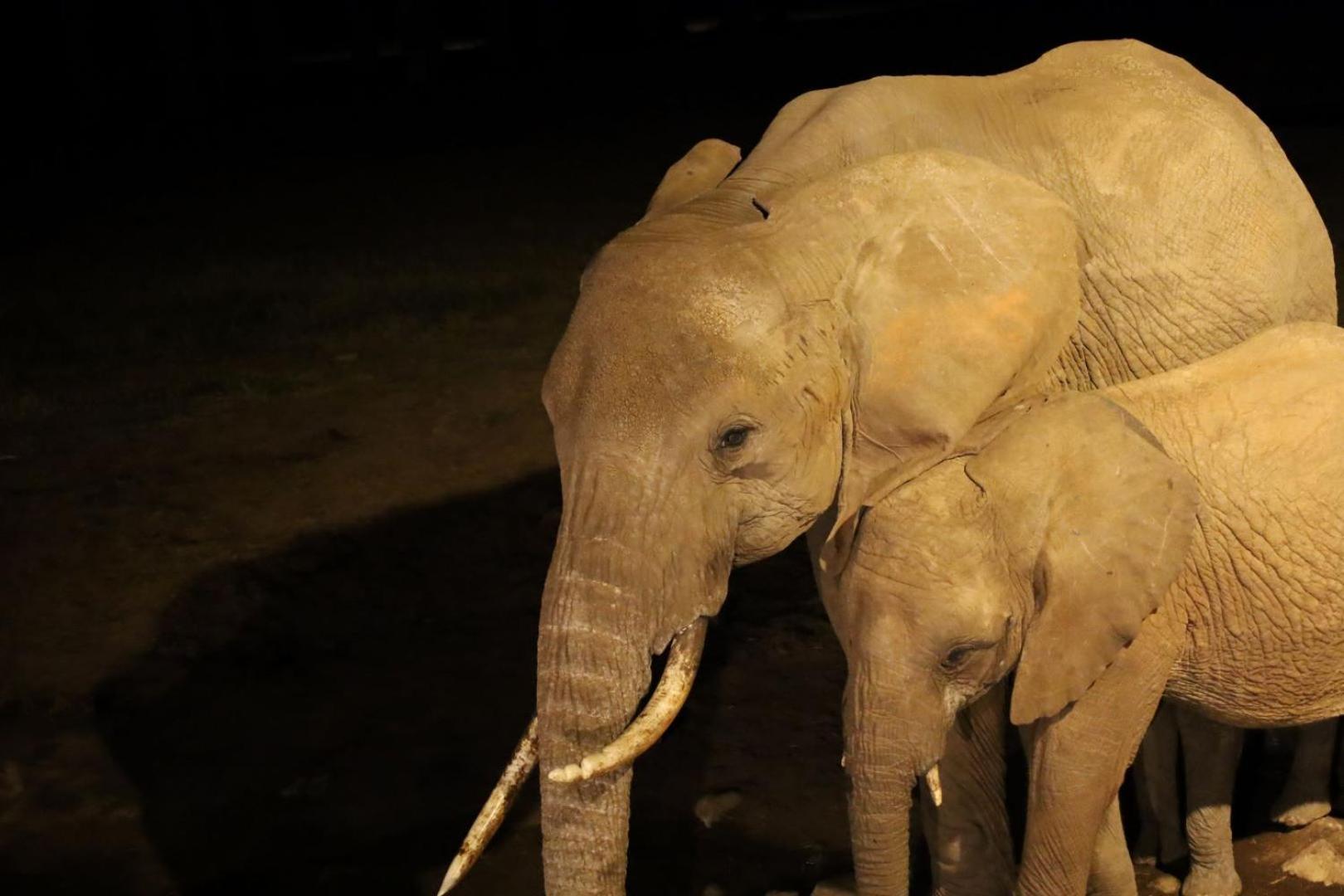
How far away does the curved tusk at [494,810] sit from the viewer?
284cm

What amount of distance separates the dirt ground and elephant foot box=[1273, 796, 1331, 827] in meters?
0.04

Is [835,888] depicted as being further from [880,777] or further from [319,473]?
[319,473]

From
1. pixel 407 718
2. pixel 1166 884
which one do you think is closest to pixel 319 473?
pixel 407 718

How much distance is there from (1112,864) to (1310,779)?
716 millimetres

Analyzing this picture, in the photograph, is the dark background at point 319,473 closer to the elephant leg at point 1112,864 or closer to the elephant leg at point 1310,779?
the elephant leg at point 1310,779

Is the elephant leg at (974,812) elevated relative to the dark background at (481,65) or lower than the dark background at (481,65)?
elevated

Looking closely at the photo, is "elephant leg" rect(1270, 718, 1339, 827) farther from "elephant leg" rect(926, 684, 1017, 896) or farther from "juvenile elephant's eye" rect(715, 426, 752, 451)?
"juvenile elephant's eye" rect(715, 426, 752, 451)

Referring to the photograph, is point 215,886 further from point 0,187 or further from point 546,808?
point 0,187

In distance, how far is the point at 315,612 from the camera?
5203 mm

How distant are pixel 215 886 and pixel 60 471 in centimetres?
259

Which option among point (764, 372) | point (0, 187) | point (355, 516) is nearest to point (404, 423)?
point (355, 516)

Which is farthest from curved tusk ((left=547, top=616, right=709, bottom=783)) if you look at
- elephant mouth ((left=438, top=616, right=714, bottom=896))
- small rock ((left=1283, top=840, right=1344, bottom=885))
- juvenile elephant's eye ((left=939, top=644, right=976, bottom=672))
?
small rock ((left=1283, top=840, right=1344, bottom=885))

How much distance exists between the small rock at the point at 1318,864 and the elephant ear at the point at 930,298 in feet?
Answer: 4.76

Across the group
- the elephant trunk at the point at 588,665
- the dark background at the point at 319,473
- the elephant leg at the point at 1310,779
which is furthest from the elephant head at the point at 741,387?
the elephant leg at the point at 1310,779
